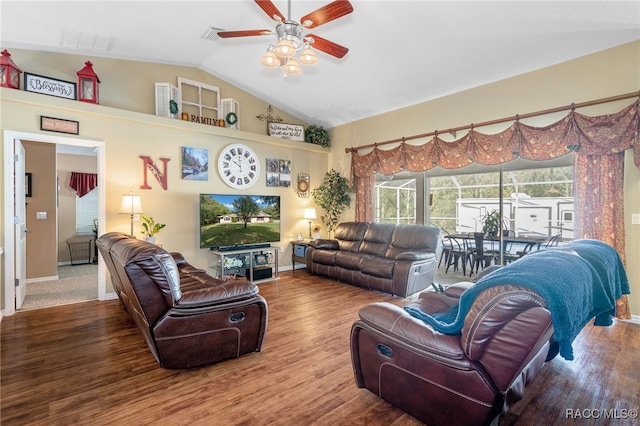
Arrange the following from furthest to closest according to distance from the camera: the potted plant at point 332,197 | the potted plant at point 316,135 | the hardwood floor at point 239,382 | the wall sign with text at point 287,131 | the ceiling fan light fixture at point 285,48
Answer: the potted plant at point 316,135, the potted plant at point 332,197, the wall sign with text at point 287,131, the ceiling fan light fixture at point 285,48, the hardwood floor at point 239,382

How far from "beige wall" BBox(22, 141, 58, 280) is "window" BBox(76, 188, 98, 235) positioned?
1.81 meters

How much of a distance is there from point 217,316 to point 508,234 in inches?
166

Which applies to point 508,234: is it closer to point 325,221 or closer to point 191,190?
point 325,221

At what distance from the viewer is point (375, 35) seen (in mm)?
3748

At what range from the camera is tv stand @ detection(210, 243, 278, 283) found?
195 inches

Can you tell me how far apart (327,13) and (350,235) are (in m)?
3.94

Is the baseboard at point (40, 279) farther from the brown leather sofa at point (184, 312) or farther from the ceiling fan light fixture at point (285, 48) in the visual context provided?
the ceiling fan light fixture at point (285, 48)

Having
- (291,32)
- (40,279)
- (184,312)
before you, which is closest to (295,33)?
(291,32)

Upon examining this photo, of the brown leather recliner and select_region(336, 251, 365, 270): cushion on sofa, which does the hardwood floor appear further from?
select_region(336, 251, 365, 270): cushion on sofa

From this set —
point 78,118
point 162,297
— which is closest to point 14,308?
point 78,118

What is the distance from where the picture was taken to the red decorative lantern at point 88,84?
4031mm

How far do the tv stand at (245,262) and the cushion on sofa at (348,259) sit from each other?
112cm

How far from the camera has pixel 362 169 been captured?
6012 mm

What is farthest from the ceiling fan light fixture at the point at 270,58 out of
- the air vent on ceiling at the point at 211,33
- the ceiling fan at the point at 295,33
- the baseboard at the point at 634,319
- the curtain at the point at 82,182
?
the curtain at the point at 82,182
